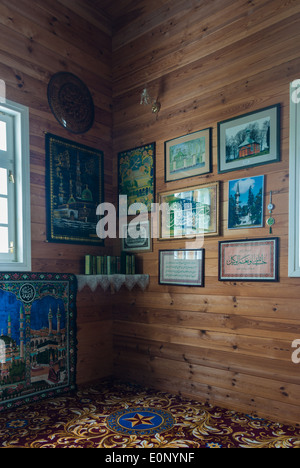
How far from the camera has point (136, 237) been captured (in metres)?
3.67

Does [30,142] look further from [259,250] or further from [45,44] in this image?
[259,250]

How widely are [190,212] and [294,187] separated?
961 mm

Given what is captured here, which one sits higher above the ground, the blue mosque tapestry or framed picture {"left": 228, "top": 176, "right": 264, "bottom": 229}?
framed picture {"left": 228, "top": 176, "right": 264, "bottom": 229}

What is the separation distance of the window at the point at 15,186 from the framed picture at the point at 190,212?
128 centimetres

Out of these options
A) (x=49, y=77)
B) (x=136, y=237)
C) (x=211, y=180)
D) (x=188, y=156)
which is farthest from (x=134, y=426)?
(x=49, y=77)

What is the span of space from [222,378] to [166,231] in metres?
1.41

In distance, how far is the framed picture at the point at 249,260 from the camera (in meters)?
2.68

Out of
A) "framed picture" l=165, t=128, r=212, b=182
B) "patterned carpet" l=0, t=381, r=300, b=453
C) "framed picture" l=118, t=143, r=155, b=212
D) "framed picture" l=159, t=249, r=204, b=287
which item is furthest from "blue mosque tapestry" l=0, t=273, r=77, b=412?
"framed picture" l=165, t=128, r=212, b=182

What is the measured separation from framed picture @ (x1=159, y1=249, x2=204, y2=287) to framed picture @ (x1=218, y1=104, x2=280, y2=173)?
2.67 feet

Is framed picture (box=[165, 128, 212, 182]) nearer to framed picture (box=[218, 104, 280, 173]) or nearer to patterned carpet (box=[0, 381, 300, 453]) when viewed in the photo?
framed picture (box=[218, 104, 280, 173])

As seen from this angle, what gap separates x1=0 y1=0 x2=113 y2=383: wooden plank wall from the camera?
3096mm

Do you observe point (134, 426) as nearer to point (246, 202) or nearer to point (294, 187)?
point (246, 202)

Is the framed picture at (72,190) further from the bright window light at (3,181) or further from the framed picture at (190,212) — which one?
the framed picture at (190,212)

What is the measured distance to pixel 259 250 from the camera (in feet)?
9.01
